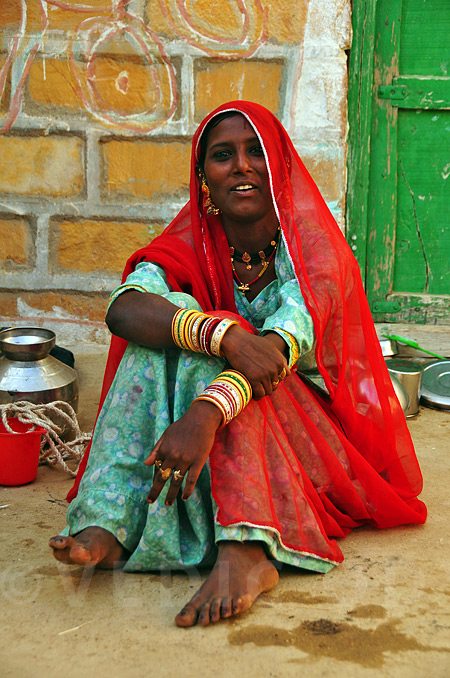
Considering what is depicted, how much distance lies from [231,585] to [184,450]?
0.36 metres

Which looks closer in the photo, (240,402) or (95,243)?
(240,402)

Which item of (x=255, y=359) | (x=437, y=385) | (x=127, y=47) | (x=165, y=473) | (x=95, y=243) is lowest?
(x=437, y=385)

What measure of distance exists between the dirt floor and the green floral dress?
9 cm

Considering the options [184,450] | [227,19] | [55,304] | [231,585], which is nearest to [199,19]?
[227,19]

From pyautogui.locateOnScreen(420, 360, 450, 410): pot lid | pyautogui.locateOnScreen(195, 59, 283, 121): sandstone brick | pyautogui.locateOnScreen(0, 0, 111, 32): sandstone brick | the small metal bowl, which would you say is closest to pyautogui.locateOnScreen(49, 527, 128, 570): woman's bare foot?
pyautogui.locateOnScreen(420, 360, 450, 410): pot lid

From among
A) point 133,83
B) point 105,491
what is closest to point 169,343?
point 105,491

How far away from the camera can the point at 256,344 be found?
97.3 inches

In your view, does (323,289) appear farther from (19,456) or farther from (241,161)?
(19,456)

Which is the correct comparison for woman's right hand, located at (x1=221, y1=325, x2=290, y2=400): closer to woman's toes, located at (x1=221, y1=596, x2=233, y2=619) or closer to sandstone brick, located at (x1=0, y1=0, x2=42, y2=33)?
woman's toes, located at (x1=221, y1=596, x2=233, y2=619)

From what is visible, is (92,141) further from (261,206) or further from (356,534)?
(356,534)

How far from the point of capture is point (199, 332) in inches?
97.0

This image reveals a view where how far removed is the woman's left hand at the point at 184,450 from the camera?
2.28 metres

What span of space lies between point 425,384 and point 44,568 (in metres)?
2.36

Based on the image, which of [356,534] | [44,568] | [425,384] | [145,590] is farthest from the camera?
[425,384]
